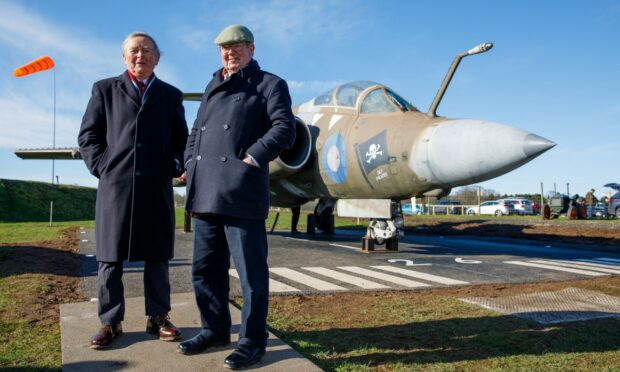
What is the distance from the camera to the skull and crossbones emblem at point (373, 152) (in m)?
8.23

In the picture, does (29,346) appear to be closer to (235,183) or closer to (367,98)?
(235,183)

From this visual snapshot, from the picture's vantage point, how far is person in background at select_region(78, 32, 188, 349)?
3219 millimetres

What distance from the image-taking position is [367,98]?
9.20m

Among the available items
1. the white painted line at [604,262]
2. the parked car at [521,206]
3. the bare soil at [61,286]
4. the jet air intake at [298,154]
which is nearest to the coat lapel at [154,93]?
the bare soil at [61,286]

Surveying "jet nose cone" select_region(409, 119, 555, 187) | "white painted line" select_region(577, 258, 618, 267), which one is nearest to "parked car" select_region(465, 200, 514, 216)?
"white painted line" select_region(577, 258, 618, 267)

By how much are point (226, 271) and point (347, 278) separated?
11.3ft

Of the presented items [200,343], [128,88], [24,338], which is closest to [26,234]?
[24,338]

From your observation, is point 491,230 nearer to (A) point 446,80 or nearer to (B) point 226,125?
(A) point 446,80

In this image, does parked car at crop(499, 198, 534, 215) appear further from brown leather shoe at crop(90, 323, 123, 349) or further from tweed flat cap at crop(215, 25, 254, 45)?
brown leather shoe at crop(90, 323, 123, 349)

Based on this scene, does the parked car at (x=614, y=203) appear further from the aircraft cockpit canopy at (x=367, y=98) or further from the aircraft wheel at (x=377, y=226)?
the aircraft cockpit canopy at (x=367, y=98)

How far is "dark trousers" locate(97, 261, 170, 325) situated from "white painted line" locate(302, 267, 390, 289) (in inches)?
120

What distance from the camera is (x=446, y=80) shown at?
841 centimetres

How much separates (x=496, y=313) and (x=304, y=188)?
6307 mm

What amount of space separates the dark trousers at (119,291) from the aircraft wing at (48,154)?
54.4 feet
